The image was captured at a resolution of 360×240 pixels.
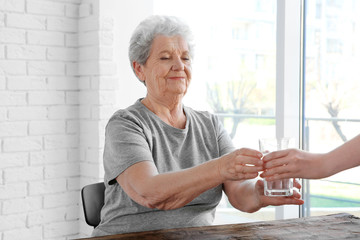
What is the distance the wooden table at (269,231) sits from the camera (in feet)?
5.10

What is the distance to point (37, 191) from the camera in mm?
3211

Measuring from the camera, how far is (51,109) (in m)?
3.26

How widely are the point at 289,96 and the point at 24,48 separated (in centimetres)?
154

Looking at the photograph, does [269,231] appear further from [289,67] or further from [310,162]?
[289,67]

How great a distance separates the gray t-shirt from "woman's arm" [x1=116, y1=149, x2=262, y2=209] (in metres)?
0.07

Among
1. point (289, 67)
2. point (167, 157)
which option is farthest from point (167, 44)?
point (289, 67)

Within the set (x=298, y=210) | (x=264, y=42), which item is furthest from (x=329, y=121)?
(x=264, y=42)

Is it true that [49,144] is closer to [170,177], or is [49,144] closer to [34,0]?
[34,0]

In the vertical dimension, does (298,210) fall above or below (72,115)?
below

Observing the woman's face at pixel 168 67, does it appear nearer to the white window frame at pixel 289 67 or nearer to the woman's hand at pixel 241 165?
the woman's hand at pixel 241 165

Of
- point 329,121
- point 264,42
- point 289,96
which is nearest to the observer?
point 289,96

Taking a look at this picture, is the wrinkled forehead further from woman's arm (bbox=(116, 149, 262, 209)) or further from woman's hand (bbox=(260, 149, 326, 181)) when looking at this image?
woman's hand (bbox=(260, 149, 326, 181))

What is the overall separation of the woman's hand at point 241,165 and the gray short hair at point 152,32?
1.95ft

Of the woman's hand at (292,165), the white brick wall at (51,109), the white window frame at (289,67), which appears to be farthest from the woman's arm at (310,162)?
the white brick wall at (51,109)
